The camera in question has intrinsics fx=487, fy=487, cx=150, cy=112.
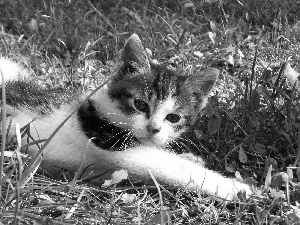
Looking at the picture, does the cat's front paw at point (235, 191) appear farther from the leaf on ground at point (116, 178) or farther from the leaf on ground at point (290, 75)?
the leaf on ground at point (290, 75)

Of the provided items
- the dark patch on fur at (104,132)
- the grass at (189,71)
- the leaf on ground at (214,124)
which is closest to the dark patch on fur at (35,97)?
the grass at (189,71)

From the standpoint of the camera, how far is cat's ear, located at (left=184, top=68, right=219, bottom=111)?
3309 millimetres

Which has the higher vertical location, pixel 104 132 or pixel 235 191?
pixel 104 132

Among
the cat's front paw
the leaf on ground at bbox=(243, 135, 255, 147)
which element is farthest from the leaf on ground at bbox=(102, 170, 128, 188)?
the leaf on ground at bbox=(243, 135, 255, 147)

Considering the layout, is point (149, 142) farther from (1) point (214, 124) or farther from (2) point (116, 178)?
(1) point (214, 124)

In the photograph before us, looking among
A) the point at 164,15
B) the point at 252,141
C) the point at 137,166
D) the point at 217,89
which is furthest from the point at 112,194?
the point at 164,15

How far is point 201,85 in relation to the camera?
3369 mm

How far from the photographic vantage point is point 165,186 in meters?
2.97

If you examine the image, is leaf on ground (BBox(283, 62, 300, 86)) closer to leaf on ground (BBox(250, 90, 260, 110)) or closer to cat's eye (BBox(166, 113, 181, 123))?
leaf on ground (BBox(250, 90, 260, 110))

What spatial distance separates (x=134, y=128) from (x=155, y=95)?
0.25 meters

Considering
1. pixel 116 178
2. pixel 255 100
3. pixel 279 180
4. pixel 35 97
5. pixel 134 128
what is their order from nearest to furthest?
pixel 116 178
pixel 279 180
pixel 134 128
pixel 35 97
pixel 255 100

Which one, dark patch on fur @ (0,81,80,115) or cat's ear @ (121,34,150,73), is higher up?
cat's ear @ (121,34,150,73)

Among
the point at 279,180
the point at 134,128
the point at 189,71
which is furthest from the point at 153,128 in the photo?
the point at 189,71

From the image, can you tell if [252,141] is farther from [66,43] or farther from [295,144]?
[66,43]
